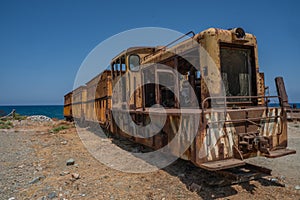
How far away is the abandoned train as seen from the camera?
395 cm

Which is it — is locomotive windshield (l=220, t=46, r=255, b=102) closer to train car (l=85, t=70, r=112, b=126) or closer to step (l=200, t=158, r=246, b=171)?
step (l=200, t=158, r=246, b=171)

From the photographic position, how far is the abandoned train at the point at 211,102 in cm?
395

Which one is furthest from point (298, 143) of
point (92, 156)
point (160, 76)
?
point (92, 156)

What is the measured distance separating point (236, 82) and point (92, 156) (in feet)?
15.2

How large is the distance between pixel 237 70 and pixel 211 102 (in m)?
1.19

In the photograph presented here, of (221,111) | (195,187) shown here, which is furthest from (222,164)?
(221,111)

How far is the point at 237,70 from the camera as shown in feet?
17.0

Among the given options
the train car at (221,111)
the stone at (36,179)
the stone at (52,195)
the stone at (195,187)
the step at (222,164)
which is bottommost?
the stone at (52,195)

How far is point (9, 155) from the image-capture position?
759cm

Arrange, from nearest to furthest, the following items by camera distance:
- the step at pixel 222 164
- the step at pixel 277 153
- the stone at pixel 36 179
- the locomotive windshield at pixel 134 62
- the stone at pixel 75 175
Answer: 1. the step at pixel 222 164
2. the step at pixel 277 153
3. the stone at pixel 36 179
4. the stone at pixel 75 175
5. the locomotive windshield at pixel 134 62

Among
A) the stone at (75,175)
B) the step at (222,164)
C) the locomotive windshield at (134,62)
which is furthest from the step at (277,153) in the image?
the locomotive windshield at (134,62)

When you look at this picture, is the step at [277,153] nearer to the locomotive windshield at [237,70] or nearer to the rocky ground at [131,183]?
the rocky ground at [131,183]

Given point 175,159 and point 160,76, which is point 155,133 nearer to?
point 175,159

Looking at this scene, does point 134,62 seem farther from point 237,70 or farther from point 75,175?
point 75,175
